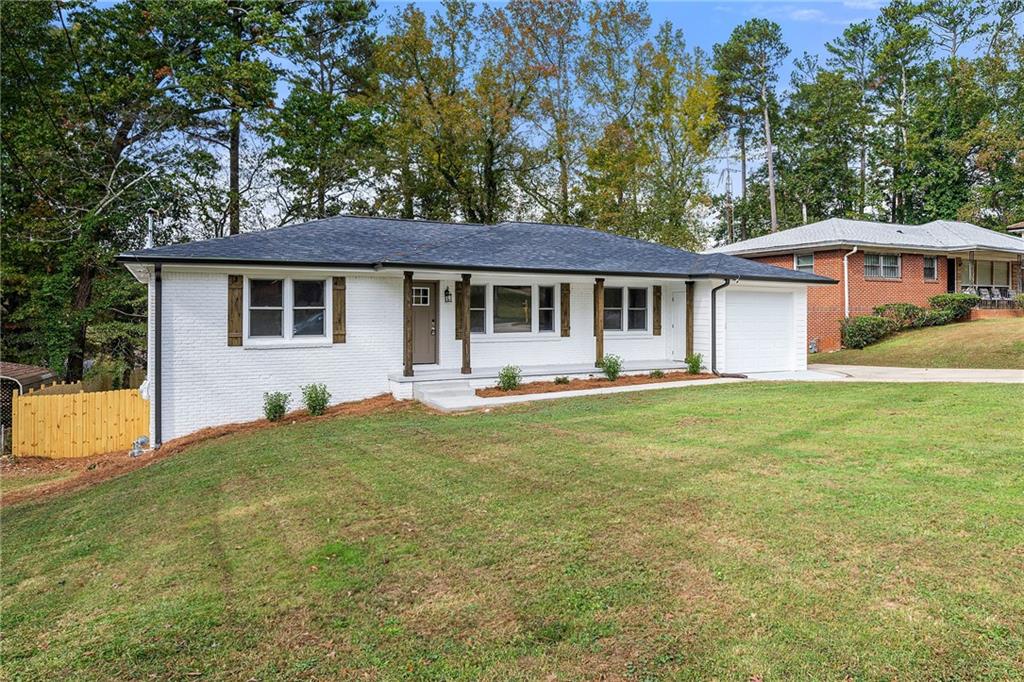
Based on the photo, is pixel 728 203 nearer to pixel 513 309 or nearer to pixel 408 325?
pixel 513 309

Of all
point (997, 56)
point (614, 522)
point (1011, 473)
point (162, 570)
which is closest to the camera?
point (162, 570)

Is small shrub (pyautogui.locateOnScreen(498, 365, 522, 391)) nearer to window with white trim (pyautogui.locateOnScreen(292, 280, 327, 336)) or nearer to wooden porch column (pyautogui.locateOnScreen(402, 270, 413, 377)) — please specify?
wooden porch column (pyautogui.locateOnScreen(402, 270, 413, 377))

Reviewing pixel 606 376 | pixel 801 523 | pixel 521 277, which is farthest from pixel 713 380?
pixel 801 523

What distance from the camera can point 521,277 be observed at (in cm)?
1455

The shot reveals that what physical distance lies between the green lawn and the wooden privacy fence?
529 centimetres

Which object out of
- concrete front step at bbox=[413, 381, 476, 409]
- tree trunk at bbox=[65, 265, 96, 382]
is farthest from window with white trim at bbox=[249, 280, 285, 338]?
tree trunk at bbox=[65, 265, 96, 382]

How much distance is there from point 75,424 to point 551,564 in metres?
12.4

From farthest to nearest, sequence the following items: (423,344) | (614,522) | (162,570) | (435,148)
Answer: (435,148) → (423,344) → (614,522) → (162,570)

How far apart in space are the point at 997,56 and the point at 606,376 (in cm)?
3680

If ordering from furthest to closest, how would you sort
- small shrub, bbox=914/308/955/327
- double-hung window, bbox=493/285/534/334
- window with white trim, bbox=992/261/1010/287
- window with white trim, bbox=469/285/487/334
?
window with white trim, bbox=992/261/1010/287 < small shrub, bbox=914/308/955/327 < double-hung window, bbox=493/285/534/334 < window with white trim, bbox=469/285/487/334

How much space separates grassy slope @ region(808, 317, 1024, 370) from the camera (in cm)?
1689

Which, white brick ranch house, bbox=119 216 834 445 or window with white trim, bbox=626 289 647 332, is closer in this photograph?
white brick ranch house, bbox=119 216 834 445

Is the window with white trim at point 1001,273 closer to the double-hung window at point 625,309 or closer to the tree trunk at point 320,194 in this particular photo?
the double-hung window at point 625,309

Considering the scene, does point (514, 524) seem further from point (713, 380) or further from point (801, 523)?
point (713, 380)
